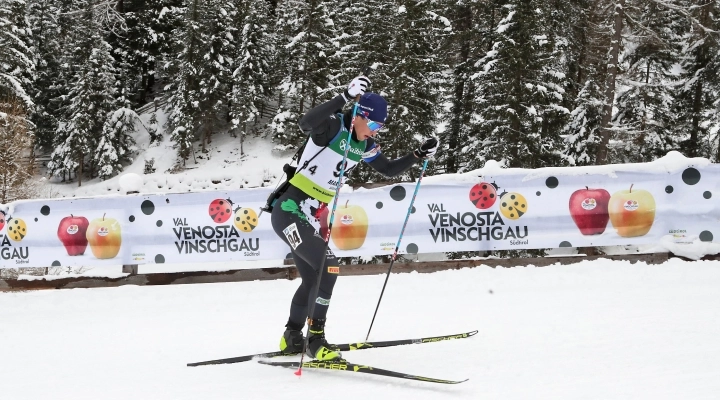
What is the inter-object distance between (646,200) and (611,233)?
0.69 meters

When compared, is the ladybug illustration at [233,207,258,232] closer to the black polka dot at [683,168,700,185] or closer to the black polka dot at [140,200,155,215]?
the black polka dot at [140,200,155,215]

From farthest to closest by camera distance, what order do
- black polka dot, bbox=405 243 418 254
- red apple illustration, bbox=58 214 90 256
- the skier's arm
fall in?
1. red apple illustration, bbox=58 214 90 256
2. black polka dot, bbox=405 243 418 254
3. the skier's arm

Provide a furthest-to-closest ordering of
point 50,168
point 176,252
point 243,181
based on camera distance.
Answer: point 50,168 → point 243,181 → point 176,252

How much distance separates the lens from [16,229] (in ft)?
33.1

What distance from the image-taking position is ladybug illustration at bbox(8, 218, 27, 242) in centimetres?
1005

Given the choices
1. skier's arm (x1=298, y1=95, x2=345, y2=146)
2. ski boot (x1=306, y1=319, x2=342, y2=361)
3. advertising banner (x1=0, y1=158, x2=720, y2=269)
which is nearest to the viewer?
skier's arm (x1=298, y1=95, x2=345, y2=146)

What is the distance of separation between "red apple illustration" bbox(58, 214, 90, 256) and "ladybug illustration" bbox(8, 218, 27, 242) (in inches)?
29.9

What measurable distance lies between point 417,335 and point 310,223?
1.62 m

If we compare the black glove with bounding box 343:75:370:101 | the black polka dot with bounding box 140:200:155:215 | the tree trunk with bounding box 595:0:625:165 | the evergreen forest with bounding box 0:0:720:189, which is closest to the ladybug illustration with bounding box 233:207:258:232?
the black polka dot with bounding box 140:200:155:215

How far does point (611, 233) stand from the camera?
843cm

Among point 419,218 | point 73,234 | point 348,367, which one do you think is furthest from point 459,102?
point 348,367

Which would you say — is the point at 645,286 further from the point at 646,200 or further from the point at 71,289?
the point at 71,289

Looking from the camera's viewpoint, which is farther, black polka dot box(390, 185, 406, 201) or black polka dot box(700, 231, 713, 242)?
black polka dot box(390, 185, 406, 201)

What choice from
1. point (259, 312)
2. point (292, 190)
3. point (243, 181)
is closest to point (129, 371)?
point (292, 190)
